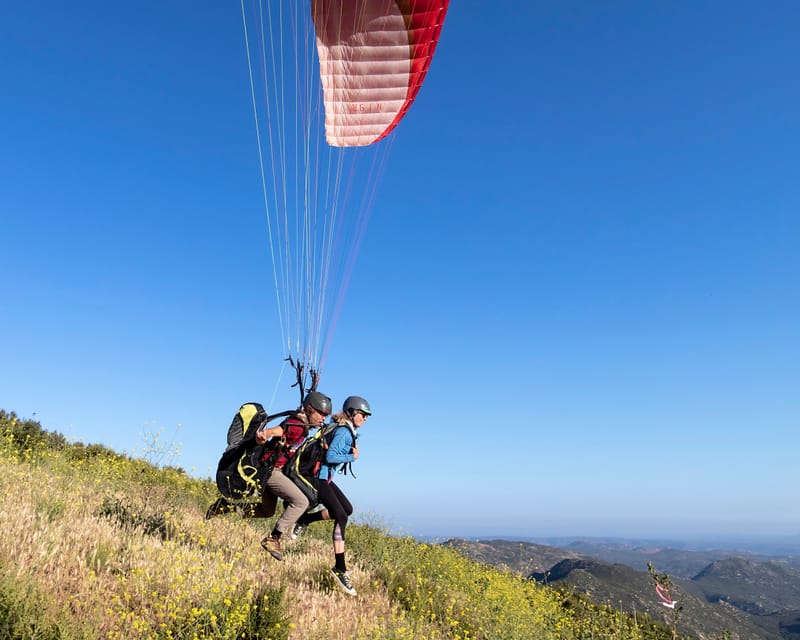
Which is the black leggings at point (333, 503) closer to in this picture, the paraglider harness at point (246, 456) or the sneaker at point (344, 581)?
the sneaker at point (344, 581)

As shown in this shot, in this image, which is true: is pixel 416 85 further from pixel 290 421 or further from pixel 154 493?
pixel 154 493

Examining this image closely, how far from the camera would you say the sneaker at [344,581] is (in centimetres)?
618

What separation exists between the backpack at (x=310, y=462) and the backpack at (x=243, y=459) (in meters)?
0.48

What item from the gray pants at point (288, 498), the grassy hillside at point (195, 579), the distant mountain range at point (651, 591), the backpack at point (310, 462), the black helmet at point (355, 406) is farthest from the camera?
the distant mountain range at point (651, 591)

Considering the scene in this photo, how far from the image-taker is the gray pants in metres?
6.58

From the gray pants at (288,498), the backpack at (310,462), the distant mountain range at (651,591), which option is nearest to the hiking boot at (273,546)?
the gray pants at (288,498)

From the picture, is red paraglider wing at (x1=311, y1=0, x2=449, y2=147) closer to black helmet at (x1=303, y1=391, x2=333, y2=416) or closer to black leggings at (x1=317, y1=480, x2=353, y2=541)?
black helmet at (x1=303, y1=391, x2=333, y2=416)

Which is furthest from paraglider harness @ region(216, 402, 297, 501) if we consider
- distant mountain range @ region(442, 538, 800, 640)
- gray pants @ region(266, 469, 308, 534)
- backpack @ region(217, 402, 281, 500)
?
distant mountain range @ region(442, 538, 800, 640)

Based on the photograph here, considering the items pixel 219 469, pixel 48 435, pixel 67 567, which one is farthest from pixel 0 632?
pixel 48 435

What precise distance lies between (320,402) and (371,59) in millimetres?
6502

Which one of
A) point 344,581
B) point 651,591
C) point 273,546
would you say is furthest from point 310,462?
point 651,591

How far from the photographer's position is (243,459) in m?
6.29

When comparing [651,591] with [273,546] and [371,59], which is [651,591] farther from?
[371,59]

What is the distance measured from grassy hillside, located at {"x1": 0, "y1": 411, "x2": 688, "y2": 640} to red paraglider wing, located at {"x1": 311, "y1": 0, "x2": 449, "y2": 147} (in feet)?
23.0
